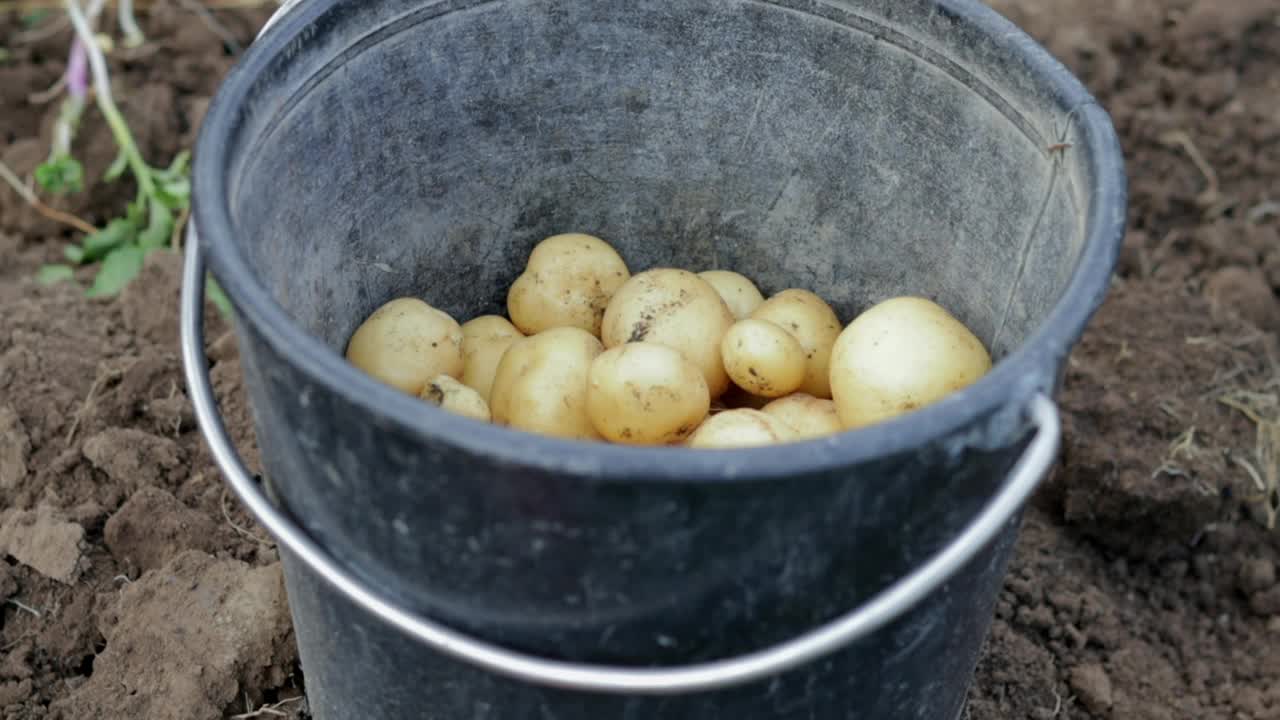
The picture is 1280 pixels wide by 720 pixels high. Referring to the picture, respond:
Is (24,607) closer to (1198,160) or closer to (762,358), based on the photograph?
(762,358)

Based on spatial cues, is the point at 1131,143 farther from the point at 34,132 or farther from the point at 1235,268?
the point at 34,132

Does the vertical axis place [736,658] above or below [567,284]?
above

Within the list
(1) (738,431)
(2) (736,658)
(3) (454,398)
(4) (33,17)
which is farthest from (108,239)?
(2) (736,658)

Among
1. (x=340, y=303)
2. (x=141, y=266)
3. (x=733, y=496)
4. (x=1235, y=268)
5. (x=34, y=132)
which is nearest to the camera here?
(x=733, y=496)

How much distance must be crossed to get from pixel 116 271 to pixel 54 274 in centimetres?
15

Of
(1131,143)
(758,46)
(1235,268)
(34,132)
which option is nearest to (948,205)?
(758,46)

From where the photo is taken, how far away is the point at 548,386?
5.52 ft

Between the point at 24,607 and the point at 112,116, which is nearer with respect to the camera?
the point at 24,607

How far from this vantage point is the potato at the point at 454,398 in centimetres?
165

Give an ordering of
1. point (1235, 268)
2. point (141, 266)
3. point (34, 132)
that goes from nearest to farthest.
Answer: point (141, 266), point (1235, 268), point (34, 132)

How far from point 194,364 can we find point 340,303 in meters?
0.42

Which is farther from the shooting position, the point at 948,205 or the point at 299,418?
the point at 948,205

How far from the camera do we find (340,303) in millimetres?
1803

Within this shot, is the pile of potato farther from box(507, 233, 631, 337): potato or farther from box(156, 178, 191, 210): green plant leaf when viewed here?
box(156, 178, 191, 210): green plant leaf
